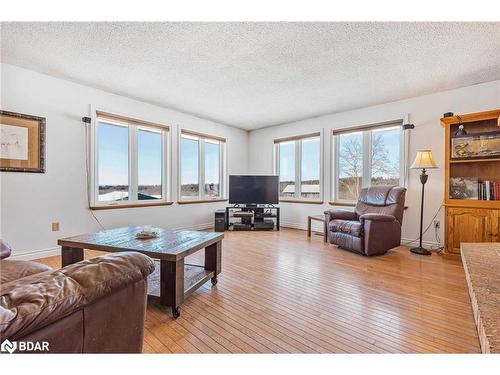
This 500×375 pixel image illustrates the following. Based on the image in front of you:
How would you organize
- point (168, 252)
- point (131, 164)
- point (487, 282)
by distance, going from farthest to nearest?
point (131, 164) < point (168, 252) < point (487, 282)

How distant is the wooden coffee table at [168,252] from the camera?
173 centimetres

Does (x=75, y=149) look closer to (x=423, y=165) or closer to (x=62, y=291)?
(x=62, y=291)

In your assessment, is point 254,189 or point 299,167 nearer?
point 254,189

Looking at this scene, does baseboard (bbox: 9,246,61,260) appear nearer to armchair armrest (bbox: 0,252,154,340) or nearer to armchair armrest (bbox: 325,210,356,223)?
armchair armrest (bbox: 0,252,154,340)

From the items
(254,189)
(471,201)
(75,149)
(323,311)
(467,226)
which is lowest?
(323,311)

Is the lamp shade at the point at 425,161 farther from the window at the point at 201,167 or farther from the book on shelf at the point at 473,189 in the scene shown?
the window at the point at 201,167

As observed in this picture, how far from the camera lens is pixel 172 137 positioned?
14.7 feet

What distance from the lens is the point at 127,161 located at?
157 inches

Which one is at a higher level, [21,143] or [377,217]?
[21,143]

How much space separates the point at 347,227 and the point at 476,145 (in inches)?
76.0

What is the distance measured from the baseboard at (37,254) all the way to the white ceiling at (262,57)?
2213 millimetres

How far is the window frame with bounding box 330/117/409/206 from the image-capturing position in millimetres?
3861

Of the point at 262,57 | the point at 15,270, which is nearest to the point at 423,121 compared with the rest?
the point at 262,57

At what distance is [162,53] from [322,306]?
2813 mm
